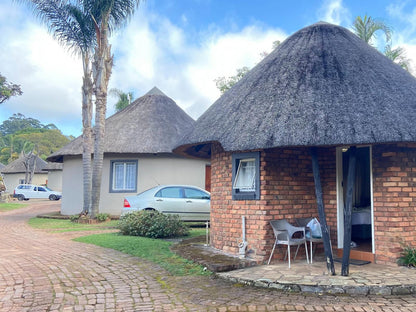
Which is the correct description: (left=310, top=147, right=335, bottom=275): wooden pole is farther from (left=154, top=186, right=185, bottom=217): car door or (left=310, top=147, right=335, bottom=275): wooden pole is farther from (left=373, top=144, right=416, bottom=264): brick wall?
(left=154, top=186, right=185, bottom=217): car door

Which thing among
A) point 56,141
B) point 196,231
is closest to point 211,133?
point 196,231

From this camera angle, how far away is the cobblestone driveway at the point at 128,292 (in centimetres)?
466

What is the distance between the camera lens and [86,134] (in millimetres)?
15570

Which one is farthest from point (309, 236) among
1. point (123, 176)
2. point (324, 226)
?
point (123, 176)

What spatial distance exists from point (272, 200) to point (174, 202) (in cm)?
592

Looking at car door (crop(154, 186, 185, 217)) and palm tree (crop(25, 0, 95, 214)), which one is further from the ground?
palm tree (crop(25, 0, 95, 214))

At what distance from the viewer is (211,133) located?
7.11 meters

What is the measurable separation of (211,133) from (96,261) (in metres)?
3.31

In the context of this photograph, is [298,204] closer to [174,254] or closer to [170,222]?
[174,254]

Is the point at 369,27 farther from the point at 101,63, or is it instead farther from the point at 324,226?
the point at 324,226

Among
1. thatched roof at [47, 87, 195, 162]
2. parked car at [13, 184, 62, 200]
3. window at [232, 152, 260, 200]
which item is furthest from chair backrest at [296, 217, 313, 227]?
parked car at [13, 184, 62, 200]

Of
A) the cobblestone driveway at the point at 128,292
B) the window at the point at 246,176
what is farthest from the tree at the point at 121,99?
the window at the point at 246,176

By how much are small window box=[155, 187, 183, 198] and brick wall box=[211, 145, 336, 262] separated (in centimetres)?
465

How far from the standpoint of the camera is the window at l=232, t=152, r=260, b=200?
6.92 meters
